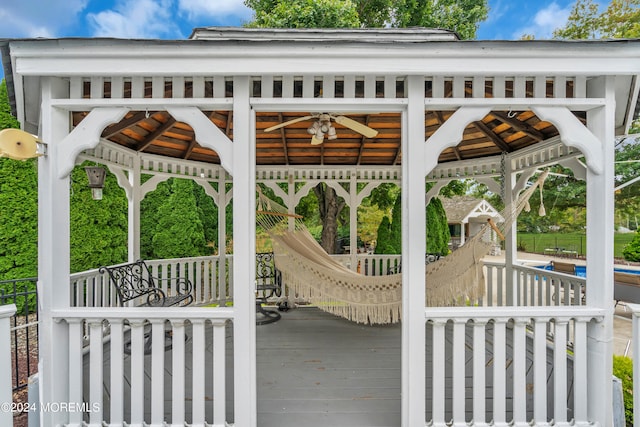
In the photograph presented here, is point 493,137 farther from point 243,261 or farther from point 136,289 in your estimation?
point 136,289

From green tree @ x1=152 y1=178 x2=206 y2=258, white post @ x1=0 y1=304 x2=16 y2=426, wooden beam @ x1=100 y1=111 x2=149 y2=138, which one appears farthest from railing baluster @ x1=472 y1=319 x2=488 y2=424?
green tree @ x1=152 y1=178 x2=206 y2=258

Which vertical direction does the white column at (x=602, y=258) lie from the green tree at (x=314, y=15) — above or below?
below

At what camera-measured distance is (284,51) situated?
1752mm

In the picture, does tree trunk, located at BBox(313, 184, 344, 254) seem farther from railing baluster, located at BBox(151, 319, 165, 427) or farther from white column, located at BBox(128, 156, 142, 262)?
railing baluster, located at BBox(151, 319, 165, 427)

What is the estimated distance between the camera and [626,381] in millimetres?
2500

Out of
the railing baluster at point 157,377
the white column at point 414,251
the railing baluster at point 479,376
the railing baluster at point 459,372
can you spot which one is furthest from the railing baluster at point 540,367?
the railing baluster at point 157,377

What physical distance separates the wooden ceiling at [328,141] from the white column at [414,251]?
114 cm

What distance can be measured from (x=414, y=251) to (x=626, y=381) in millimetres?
2101

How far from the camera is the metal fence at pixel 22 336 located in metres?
2.72

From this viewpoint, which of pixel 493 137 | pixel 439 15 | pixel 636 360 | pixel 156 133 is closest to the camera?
pixel 636 360

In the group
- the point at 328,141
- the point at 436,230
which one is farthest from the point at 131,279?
the point at 436,230

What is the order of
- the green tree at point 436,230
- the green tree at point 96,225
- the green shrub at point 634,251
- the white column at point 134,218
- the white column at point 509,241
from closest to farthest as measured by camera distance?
the white column at point 509,241, the white column at point 134,218, the green tree at point 96,225, the green shrub at point 634,251, the green tree at point 436,230

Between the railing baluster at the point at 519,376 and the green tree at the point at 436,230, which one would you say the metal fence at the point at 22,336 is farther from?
the green tree at the point at 436,230

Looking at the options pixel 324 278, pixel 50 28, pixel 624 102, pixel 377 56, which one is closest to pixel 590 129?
pixel 624 102
